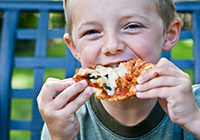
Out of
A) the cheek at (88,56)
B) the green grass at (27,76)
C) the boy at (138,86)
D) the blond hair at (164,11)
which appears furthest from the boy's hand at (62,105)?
the green grass at (27,76)

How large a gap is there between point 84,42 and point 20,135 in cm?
237

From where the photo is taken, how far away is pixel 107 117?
5.52 ft

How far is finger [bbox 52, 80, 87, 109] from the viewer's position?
1.22m

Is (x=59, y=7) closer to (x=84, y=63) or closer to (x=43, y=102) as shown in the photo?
(x=84, y=63)

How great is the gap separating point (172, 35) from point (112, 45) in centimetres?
56

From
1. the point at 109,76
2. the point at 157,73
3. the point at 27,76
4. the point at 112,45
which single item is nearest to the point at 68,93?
the point at 109,76

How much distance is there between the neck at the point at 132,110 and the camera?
1.65m

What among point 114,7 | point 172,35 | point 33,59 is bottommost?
point 33,59

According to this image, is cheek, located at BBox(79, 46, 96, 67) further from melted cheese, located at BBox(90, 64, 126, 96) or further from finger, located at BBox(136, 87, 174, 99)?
finger, located at BBox(136, 87, 174, 99)

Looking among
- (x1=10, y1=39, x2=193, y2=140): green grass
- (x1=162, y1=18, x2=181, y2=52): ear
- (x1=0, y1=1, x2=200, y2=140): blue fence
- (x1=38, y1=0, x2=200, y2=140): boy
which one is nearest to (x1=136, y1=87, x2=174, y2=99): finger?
(x1=38, y1=0, x2=200, y2=140): boy

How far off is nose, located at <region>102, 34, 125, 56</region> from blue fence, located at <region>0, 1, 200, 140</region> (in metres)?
0.66

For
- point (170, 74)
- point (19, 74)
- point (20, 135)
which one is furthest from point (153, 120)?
point (19, 74)

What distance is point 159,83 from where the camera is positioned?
1.13 m

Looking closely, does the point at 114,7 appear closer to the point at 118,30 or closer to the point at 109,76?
the point at 118,30
